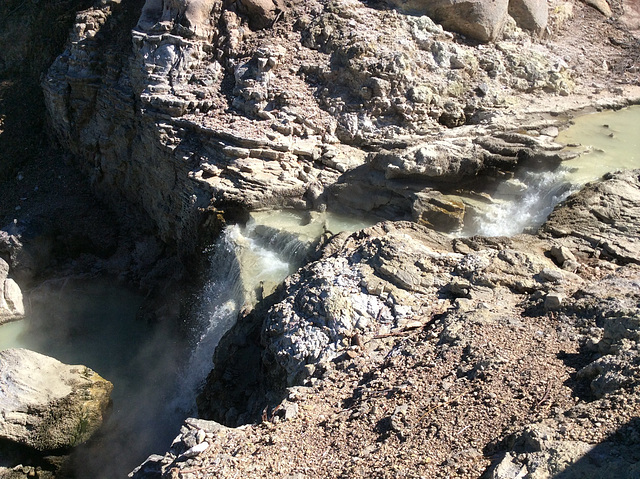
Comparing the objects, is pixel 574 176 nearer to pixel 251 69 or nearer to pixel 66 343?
pixel 251 69

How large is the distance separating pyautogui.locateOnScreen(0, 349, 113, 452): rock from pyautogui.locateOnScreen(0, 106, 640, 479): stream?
1.34 ft

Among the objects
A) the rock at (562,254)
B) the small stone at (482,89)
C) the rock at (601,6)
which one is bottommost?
the rock at (562,254)

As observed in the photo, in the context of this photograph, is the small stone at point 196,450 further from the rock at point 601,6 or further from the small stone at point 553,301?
the rock at point 601,6

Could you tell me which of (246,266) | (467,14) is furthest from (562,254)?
(467,14)

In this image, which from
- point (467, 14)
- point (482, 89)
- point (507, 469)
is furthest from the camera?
point (467, 14)

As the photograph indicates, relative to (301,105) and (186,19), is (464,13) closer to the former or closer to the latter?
(301,105)

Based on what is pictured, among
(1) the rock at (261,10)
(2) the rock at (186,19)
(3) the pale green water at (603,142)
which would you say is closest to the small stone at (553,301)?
(3) the pale green water at (603,142)

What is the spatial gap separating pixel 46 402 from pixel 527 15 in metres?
14.3

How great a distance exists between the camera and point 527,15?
52.6 feet

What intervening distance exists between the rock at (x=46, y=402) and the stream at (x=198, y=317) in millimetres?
410

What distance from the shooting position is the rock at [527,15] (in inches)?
630

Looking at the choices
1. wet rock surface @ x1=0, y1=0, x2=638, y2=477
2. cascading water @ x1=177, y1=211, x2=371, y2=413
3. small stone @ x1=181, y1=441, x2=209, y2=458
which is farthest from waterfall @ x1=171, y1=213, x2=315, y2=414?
small stone @ x1=181, y1=441, x2=209, y2=458

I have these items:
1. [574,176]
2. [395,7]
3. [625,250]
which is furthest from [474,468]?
[395,7]

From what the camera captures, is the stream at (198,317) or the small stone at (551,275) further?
the stream at (198,317)
